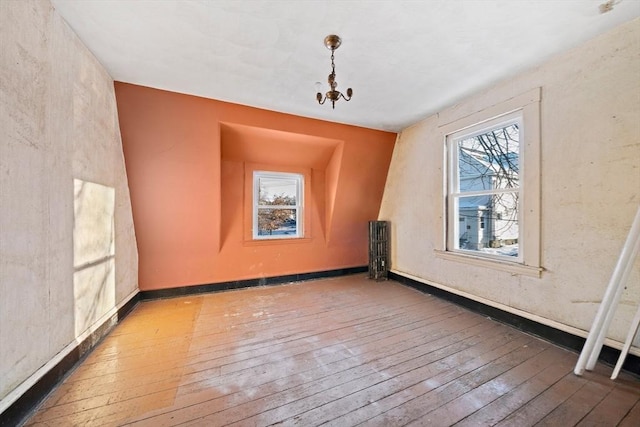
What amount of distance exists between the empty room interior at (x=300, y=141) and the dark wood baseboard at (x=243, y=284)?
0.04 metres

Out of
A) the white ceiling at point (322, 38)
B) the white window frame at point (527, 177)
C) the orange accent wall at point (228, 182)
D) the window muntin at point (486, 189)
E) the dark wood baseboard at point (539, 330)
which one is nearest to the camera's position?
the white ceiling at point (322, 38)

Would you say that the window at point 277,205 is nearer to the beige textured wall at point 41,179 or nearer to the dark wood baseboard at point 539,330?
the beige textured wall at point 41,179

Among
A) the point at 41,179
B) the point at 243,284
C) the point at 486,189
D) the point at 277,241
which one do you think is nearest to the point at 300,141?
the point at 277,241

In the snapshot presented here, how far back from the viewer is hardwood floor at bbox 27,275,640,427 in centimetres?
133

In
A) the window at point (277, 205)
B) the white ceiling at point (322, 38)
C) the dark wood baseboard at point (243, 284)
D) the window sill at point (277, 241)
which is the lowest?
the dark wood baseboard at point (243, 284)

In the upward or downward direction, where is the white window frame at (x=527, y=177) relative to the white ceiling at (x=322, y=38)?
downward

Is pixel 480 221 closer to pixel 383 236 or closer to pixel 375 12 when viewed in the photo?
pixel 383 236

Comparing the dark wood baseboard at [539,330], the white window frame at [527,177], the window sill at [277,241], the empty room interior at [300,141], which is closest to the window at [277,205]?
the window sill at [277,241]

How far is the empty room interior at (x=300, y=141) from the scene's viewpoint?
1.38m

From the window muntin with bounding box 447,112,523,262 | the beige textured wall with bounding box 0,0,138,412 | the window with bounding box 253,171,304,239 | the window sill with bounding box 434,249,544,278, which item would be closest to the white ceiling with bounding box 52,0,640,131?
the beige textured wall with bounding box 0,0,138,412

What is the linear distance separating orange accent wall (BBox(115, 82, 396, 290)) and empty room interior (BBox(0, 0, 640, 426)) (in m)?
0.03

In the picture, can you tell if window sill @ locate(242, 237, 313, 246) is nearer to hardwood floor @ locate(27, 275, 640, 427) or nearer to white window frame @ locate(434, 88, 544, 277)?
hardwood floor @ locate(27, 275, 640, 427)

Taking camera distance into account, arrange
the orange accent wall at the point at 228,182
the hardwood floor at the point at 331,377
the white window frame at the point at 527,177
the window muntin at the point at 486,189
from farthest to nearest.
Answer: the orange accent wall at the point at 228,182, the window muntin at the point at 486,189, the white window frame at the point at 527,177, the hardwood floor at the point at 331,377

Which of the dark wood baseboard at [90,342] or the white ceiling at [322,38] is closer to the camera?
the dark wood baseboard at [90,342]
